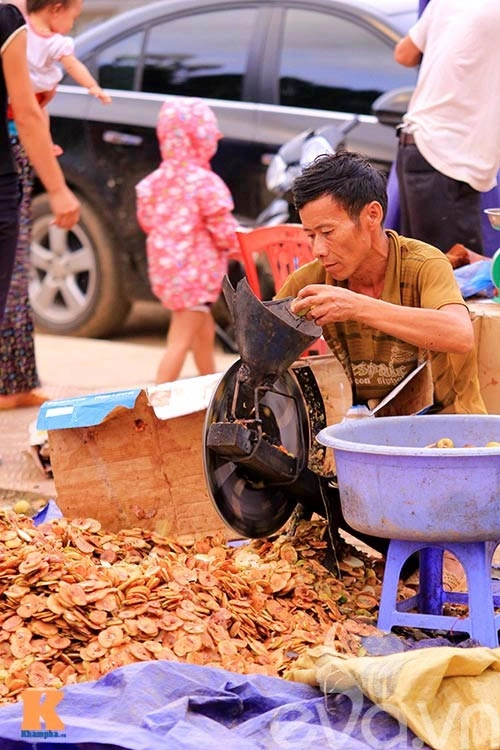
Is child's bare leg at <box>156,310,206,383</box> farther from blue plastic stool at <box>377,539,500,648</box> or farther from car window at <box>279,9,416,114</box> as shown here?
blue plastic stool at <box>377,539,500,648</box>

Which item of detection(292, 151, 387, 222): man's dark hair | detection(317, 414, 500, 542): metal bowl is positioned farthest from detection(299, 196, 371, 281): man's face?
detection(317, 414, 500, 542): metal bowl

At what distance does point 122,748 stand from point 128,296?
5.49 m

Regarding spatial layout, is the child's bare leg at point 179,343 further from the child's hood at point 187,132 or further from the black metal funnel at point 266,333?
the black metal funnel at point 266,333

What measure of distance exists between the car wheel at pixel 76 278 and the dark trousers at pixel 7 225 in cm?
269

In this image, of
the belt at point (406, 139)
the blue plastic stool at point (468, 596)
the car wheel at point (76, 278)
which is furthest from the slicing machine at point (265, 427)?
the car wheel at point (76, 278)

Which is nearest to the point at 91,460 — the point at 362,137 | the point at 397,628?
the point at 397,628

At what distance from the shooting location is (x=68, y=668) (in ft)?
11.2

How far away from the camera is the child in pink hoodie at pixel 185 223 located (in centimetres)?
641

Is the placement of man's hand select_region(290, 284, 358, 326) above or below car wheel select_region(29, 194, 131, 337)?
above

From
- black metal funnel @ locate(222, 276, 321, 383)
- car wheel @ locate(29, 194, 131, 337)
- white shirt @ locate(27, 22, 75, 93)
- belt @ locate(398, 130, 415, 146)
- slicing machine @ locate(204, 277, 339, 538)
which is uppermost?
white shirt @ locate(27, 22, 75, 93)

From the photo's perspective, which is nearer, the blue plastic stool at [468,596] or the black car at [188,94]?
the blue plastic stool at [468,596]

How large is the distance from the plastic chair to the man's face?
4.80ft

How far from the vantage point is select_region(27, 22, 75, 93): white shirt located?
19.4 ft

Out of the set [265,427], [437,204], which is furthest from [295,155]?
[265,427]
